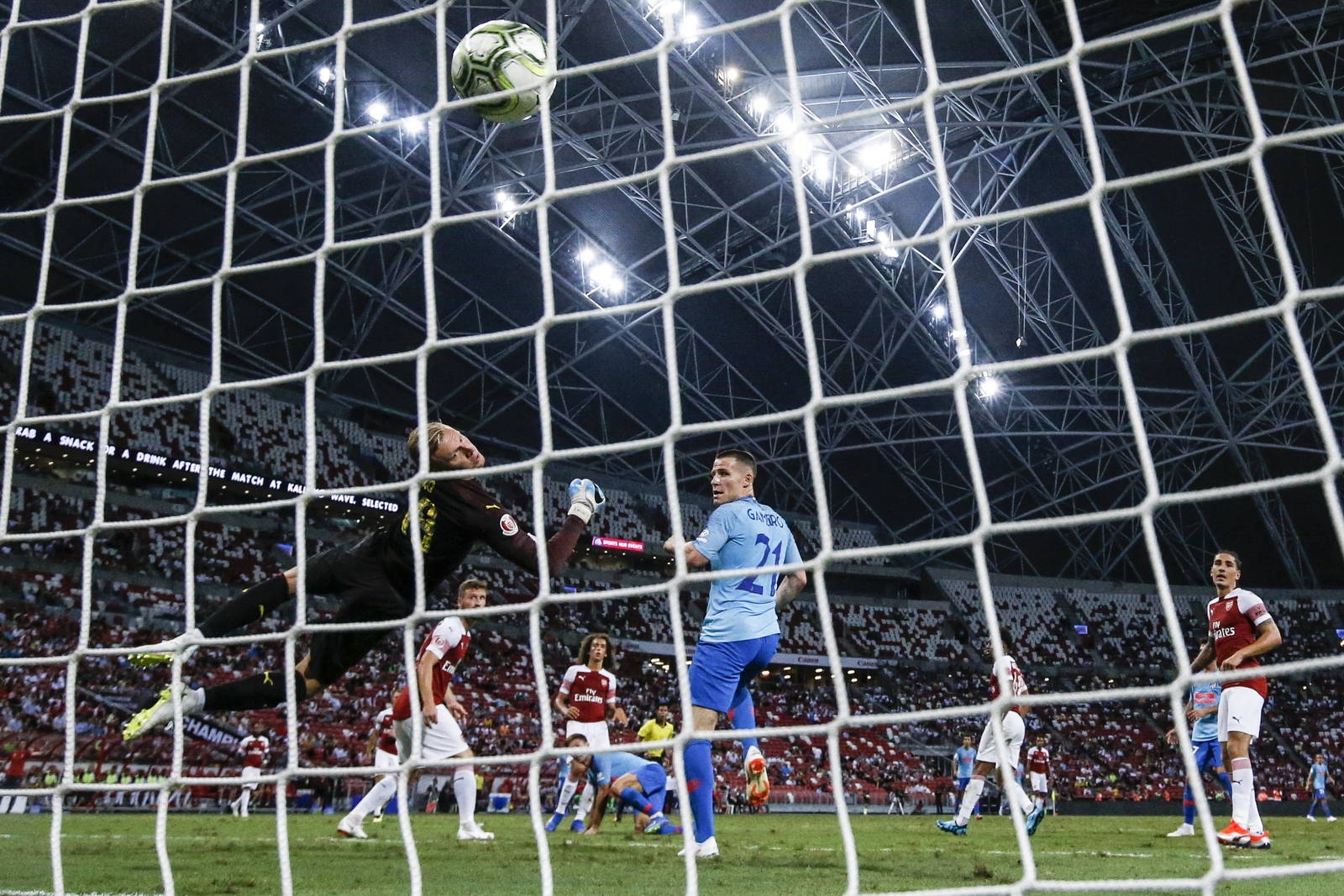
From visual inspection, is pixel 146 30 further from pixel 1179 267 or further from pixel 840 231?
pixel 1179 267

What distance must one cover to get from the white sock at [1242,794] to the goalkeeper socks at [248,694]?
4.82 m

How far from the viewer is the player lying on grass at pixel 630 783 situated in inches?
289

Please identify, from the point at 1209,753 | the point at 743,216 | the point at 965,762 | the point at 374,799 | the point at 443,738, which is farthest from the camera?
the point at 743,216

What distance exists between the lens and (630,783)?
24.2 feet

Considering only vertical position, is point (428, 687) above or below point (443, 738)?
above

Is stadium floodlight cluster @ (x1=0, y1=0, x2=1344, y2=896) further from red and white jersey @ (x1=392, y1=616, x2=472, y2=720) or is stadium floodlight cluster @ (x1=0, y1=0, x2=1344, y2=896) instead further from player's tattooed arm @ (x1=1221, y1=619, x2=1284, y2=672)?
red and white jersey @ (x1=392, y1=616, x2=472, y2=720)

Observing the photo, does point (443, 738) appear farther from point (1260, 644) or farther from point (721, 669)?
point (1260, 644)

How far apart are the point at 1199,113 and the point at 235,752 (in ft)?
62.2

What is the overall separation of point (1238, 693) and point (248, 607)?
17.2ft

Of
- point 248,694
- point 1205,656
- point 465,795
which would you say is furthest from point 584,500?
point 1205,656

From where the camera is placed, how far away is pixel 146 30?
50.1 ft

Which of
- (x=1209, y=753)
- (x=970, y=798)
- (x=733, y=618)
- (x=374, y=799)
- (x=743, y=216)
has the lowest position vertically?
(x=970, y=798)

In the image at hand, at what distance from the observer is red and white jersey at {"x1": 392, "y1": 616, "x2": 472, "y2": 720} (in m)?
6.37

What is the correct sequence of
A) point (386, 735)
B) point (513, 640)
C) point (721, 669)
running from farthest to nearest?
point (513, 640)
point (386, 735)
point (721, 669)
